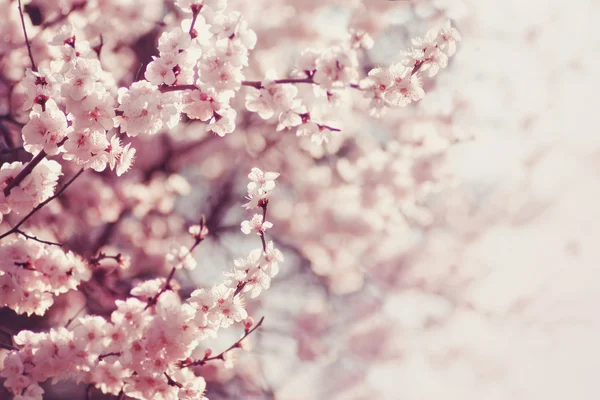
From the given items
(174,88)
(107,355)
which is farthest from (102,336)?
(174,88)

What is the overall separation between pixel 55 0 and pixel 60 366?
9.49 ft

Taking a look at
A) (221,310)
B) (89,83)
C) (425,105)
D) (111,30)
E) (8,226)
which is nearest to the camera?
(89,83)

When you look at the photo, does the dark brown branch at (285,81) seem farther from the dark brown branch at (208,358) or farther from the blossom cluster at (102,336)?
the dark brown branch at (208,358)

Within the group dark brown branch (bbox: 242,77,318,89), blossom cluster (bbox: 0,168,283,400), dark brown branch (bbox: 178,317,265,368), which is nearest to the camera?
dark brown branch (bbox: 242,77,318,89)

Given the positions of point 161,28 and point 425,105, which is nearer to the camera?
point 161,28

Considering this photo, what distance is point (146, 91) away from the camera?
1712 mm

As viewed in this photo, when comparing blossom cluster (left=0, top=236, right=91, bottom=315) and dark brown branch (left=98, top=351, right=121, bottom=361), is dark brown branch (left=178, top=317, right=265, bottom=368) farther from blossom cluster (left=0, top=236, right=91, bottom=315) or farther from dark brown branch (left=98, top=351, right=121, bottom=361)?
blossom cluster (left=0, top=236, right=91, bottom=315)

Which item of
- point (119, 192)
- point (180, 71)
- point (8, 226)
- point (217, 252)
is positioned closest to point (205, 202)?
point (217, 252)

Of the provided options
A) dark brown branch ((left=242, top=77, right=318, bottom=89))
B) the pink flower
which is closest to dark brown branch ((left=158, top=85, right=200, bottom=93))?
dark brown branch ((left=242, top=77, right=318, bottom=89))

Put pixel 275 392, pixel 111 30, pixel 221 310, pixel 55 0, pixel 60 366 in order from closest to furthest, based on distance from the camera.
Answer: pixel 60 366 < pixel 221 310 < pixel 55 0 < pixel 111 30 < pixel 275 392

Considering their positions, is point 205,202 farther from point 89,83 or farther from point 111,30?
point 89,83

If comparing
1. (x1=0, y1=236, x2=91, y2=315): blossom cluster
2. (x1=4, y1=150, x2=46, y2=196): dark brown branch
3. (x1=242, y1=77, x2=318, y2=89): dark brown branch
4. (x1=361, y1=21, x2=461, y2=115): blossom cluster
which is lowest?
(x1=0, y1=236, x2=91, y2=315): blossom cluster

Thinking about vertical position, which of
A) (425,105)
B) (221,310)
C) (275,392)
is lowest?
(221,310)

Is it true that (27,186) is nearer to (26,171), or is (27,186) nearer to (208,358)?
(26,171)
